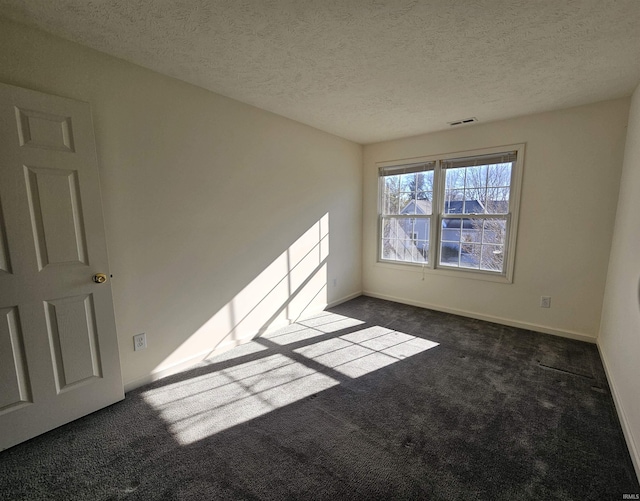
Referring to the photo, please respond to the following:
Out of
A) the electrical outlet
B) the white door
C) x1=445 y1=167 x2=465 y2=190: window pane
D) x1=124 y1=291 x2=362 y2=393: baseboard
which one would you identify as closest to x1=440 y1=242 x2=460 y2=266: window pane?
x1=445 y1=167 x2=465 y2=190: window pane

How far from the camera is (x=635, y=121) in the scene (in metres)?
2.40

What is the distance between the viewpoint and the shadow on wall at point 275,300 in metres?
2.73

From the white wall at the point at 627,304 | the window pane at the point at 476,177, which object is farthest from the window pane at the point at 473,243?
the white wall at the point at 627,304

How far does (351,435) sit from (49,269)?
2.11 m

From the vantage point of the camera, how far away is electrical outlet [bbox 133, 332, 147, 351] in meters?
2.22

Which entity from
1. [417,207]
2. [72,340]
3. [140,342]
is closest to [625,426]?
[417,207]

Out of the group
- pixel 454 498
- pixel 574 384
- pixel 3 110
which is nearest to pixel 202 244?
pixel 3 110

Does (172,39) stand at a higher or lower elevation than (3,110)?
higher

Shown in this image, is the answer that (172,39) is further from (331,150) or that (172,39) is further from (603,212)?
(603,212)

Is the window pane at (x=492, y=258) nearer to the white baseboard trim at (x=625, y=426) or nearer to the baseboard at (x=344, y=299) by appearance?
the white baseboard trim at (x=625, y=426)

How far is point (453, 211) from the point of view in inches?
149

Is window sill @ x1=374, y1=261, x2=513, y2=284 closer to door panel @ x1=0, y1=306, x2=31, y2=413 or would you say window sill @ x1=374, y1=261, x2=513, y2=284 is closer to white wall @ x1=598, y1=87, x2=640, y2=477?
white wall @ x1=598, y1=87, x2=640, y2=477

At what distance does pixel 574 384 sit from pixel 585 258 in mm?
1417

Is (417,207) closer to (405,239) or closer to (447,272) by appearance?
(405,239)
